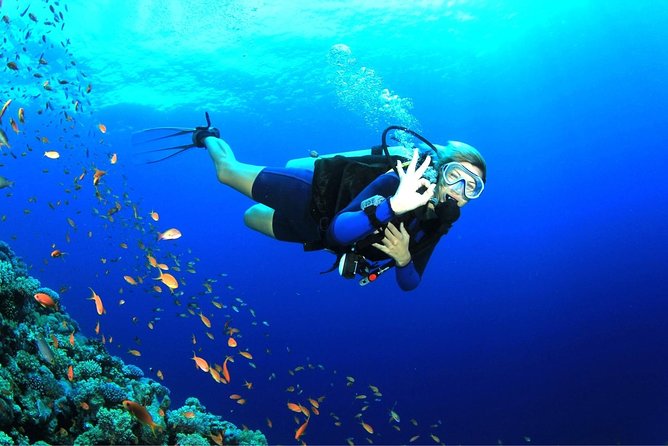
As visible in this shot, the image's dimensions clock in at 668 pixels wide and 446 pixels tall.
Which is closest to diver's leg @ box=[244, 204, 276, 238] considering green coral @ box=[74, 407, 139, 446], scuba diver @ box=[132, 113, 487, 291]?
scuba diver @ box=[132, 113, 487, 291]

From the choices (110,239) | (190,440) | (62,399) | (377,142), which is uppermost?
(377,142)

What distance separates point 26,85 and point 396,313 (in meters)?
52.7

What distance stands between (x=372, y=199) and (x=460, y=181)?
3.14 feet

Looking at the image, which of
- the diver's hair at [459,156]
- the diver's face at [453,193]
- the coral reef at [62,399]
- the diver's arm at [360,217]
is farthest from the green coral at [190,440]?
the diver's hair at [459,156]

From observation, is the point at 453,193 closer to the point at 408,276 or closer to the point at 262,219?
the point at 408,276

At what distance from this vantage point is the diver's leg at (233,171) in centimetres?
519

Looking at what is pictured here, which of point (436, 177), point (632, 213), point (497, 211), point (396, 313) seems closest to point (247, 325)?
point (396, 313)

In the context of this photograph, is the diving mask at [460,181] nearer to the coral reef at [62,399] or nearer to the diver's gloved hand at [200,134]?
the coral reef at [62,399]

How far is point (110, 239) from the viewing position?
38.2 m

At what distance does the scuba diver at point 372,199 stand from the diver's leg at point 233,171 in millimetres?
16

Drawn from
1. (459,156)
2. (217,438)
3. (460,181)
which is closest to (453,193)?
(460,181)

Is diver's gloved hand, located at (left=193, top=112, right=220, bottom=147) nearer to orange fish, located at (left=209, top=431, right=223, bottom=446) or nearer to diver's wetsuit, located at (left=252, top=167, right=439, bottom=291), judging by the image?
diver's wetsuit, located at (left=252, top=167, right=439, bottom=291)

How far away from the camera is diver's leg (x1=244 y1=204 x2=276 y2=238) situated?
18.0 ft

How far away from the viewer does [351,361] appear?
4681 centimetres
